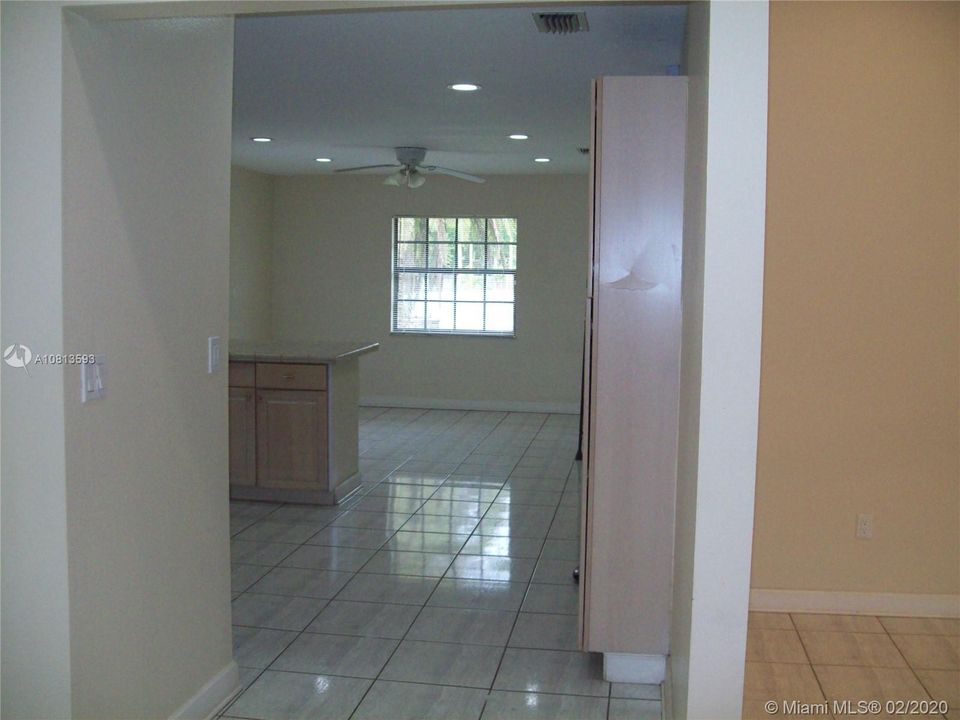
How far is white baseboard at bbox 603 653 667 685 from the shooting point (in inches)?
124

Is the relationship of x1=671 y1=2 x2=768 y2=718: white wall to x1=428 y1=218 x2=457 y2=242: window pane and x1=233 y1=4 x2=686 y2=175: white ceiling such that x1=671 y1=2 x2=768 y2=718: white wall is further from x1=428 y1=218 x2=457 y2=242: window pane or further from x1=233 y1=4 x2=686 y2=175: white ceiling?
x1=428 y1=218 x2=457 y2=242: window pane

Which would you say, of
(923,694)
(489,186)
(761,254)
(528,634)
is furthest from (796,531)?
(489,186)

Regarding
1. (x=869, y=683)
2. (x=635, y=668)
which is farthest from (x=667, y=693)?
(x=869, y=683)

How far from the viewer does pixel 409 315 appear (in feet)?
31.7

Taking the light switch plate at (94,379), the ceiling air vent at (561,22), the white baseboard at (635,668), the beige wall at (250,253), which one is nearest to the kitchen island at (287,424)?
the ceiling air vent at (561,22)

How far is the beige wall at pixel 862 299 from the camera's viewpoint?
3.66 metres

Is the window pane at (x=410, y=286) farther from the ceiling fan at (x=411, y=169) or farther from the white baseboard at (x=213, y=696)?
the white baseboard at (x=213, y=696)

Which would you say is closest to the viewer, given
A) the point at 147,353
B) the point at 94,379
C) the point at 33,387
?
the point at 33,387

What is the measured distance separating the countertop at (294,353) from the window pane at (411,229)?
3.73 m

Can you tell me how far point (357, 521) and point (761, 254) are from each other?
373 cm

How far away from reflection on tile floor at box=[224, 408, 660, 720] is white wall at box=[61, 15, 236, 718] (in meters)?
0.41

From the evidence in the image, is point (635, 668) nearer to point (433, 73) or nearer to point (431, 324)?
point (433, 73)

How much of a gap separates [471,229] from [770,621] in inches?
245

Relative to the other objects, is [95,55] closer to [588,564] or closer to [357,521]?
[588,564]
